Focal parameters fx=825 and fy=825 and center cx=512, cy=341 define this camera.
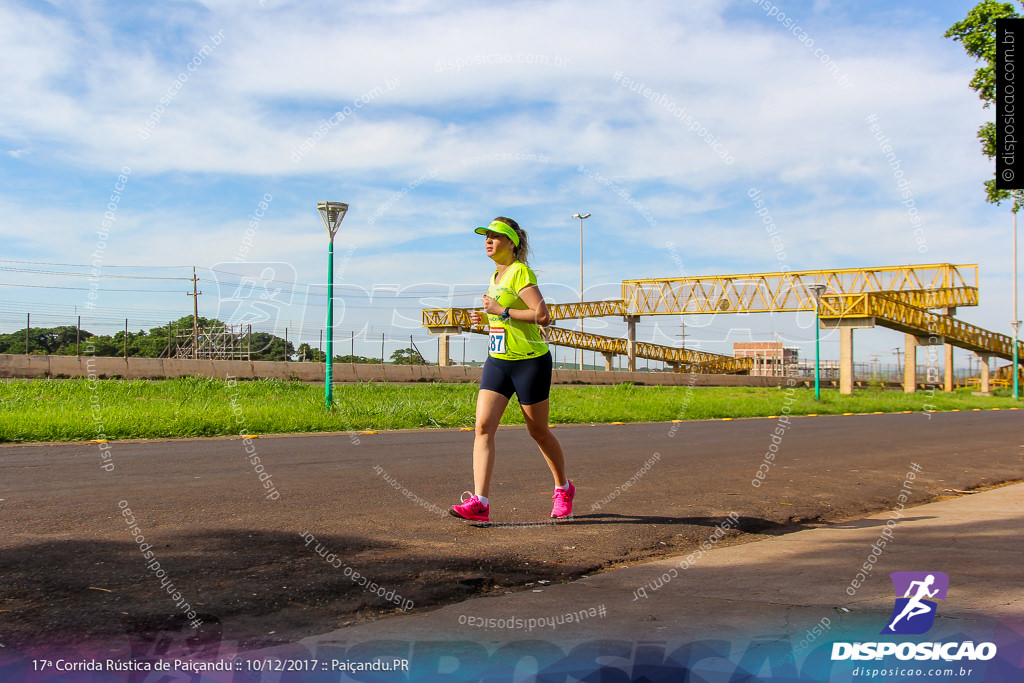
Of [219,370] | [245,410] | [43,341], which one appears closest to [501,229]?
[245,410]

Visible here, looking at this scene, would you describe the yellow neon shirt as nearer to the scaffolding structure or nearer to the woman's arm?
the woman's arm

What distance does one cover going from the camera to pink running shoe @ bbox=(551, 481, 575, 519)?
553cm

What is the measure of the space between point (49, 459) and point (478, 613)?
6.58 metres

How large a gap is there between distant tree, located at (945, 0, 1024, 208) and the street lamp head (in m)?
12.0

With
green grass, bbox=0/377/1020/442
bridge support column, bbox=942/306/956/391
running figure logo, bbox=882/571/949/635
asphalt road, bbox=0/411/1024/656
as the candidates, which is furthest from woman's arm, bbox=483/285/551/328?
bridge support column, bbox=942/306/956/391

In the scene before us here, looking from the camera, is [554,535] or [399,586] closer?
[399,586]

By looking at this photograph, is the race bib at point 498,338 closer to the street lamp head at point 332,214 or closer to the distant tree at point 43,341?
the street lamp head at point 332,214

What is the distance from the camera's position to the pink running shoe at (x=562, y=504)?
18.1 feet

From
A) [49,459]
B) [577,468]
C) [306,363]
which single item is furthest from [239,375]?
[577,468]

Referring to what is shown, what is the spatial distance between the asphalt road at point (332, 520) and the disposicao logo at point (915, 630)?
1379mm

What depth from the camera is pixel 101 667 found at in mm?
2725

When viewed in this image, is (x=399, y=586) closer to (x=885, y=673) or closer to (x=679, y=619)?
(x=679, y=619)

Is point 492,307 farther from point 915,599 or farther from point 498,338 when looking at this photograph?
point 915,599

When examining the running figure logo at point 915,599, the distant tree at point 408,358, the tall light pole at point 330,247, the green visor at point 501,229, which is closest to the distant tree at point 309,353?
the distant tree at point 408,358
